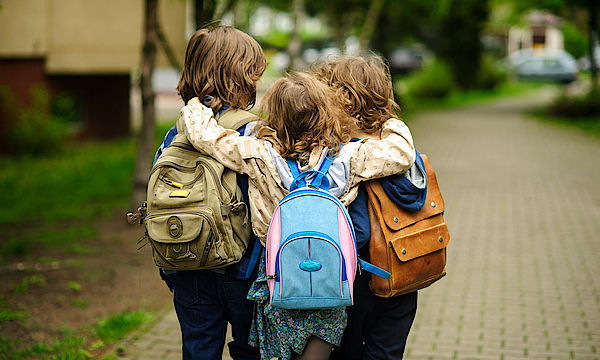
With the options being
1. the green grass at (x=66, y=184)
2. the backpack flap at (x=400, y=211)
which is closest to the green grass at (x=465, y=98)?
the green grass at (x=66, y=184)

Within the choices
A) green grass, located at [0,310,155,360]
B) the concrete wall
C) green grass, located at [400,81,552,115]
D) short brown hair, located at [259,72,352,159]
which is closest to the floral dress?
short brown hair, located at [259,72,352,159]

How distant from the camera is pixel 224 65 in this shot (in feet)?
7.89

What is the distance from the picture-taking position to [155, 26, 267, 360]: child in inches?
94.6

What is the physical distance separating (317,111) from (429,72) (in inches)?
891

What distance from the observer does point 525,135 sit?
1523cm

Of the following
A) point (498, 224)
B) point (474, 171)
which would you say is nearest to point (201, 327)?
point (498, 224)

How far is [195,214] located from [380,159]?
0.71m

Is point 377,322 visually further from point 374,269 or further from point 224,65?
point 224,65

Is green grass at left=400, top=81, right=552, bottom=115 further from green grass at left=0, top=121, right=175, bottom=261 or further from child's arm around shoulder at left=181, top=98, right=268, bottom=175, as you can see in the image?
child's arm around shoulder at left=181, top=98, right=268, bottom=175

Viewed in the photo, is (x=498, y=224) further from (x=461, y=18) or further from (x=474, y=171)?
(x=461, y=18)

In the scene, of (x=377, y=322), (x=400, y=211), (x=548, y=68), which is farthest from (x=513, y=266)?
(x=548, y=68)

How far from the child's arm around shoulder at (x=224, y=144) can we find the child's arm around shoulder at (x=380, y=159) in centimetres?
35

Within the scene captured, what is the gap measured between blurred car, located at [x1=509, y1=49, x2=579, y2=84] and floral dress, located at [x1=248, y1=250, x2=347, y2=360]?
34.3 metres

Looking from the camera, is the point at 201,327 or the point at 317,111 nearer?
the point at 317,111
